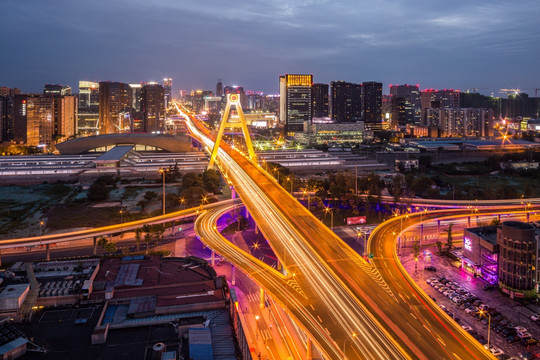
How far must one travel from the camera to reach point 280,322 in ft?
46.6

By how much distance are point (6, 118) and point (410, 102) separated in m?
110

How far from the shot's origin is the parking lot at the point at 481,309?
1332 centimetres

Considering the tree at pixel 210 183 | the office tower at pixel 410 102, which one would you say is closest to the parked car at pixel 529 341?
the tree at pixel 210 183

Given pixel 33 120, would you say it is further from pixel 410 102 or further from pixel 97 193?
pixel 410 102

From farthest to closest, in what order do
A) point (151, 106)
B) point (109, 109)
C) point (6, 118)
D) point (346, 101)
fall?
point (346, 101)
point (109, 109)
point (151, 106)
point (6, 118)

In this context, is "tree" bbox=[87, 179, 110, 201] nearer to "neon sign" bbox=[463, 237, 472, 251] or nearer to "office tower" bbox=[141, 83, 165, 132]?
"neon sign" bbox=[463, 237, 472, 251]

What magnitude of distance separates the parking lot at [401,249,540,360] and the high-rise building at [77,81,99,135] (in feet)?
275

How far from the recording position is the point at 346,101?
101 meters

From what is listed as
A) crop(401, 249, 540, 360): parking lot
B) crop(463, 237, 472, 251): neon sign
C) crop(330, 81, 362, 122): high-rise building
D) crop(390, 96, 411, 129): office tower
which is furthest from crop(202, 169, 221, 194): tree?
crop(390, 96, 411, 129): office tower

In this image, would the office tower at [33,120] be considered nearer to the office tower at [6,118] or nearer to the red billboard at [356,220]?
the office tower at [6,118]

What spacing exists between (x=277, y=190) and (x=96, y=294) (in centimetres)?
1757

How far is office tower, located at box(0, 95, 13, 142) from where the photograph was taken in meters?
64.9

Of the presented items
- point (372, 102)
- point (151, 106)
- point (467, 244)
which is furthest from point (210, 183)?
point (372, 102)

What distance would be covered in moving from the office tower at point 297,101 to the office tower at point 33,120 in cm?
4697
